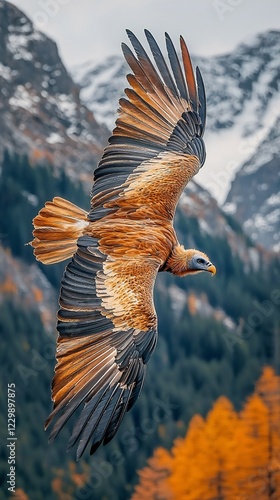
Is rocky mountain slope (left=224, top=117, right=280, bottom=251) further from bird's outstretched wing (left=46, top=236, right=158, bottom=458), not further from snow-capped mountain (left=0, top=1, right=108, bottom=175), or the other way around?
bird's outstretched wing (left=46, top=236, right=158, bottom=458)

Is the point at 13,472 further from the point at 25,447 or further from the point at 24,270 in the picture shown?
the point at 24,270

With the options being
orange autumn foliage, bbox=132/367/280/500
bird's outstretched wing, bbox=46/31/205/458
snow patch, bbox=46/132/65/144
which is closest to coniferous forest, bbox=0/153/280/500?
orange autumn foliage, bbox=132/367/280/500

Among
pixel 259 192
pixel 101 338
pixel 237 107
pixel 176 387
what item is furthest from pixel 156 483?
pixel 237 107

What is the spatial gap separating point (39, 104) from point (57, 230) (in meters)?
91.1

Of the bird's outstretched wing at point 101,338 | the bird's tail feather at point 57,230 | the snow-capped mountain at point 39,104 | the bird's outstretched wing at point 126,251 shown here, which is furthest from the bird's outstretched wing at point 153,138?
the snow-capped mountain at point 39,104

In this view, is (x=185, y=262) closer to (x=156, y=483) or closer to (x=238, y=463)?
(x=238, y=463)

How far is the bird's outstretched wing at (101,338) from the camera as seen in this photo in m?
9.96

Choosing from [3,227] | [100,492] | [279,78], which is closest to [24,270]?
[3,227]

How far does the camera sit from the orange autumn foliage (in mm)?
35094

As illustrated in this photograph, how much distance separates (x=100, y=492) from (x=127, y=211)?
43.8 meters

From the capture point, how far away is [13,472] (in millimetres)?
52312

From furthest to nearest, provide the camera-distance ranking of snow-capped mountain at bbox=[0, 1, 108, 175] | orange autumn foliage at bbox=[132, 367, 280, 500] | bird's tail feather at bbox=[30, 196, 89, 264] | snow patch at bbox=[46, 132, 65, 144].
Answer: snow patch at bbox=[46, 132, 65, 144]
snow-capped mountain at bbox=[0, 1, 108, 175]
orange autumn foliage at bbox=[132, 367, 280, 500]
bird's tail feather at bbox=[30, 196, 89, 264]

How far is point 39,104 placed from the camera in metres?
102

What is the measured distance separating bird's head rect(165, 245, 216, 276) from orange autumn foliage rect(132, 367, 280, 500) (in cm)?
2270
